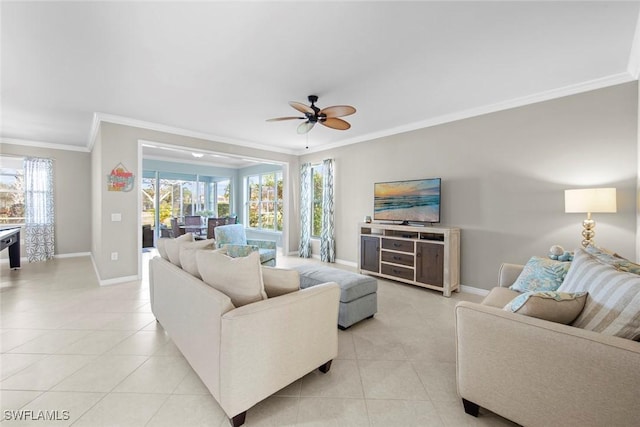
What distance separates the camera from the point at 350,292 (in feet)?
9.09

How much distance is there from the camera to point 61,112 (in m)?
4.11

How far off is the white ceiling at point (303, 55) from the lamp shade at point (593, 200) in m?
1.24

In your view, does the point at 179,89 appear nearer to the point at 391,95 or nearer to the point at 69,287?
the point at 391,95

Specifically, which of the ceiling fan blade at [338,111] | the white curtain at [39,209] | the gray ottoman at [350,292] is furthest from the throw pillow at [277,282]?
the white curtain at [39,209]

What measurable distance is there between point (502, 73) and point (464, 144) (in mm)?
1262

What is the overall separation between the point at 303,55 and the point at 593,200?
316cm

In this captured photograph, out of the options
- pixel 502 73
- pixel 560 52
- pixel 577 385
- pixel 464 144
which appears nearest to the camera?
pixel 577 385

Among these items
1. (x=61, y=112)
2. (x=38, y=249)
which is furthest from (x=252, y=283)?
(x=38, y=249)

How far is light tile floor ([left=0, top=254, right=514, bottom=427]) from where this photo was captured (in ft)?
5.35

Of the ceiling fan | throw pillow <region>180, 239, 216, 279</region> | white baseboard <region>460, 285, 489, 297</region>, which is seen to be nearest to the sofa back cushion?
throw pillow <region>180, 239, 216, 279</region>

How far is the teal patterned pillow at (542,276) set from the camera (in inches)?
85.3

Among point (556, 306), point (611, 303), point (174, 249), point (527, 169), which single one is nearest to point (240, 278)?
point (174, 249)

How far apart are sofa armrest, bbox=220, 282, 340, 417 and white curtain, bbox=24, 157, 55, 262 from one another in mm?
7199

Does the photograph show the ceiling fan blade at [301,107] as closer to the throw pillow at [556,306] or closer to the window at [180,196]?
the throw pillow at [556,306]
